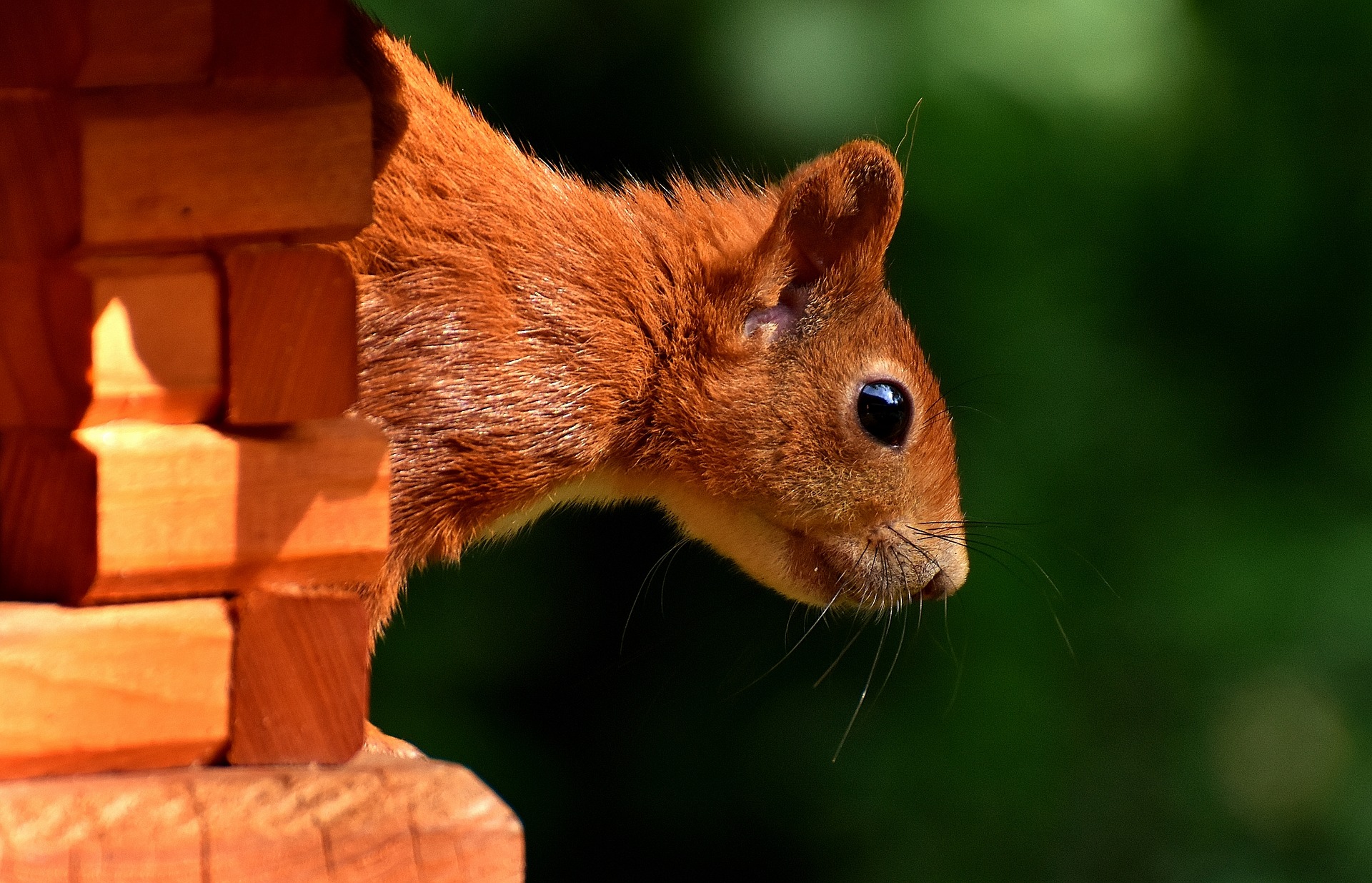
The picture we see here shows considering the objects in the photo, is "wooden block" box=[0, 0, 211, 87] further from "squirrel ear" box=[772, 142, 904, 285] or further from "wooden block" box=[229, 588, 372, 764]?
"squirrel ear" box=[772, 142, 904, 285]

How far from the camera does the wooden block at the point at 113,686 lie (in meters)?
1.35

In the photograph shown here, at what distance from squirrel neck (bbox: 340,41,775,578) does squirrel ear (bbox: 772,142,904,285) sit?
0.58ft

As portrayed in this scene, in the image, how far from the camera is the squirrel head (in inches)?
85.6

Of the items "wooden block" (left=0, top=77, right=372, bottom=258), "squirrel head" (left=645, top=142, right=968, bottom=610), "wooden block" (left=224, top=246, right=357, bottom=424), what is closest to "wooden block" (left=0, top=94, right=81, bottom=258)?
"wooden block" (left=0, top=77, right=372, bottom=258)

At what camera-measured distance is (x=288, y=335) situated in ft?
4.77

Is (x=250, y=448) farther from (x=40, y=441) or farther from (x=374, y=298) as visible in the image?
(x=374, y=298)

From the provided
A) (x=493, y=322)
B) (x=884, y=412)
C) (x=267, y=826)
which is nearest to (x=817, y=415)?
(x=884, y=412)

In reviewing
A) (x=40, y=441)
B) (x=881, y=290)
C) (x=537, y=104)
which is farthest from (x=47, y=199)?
(x=537, y=104)

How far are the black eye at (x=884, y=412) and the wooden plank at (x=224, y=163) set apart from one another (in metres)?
0.99

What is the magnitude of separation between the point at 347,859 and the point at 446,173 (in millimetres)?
856

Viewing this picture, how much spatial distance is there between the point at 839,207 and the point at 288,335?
3.15 feet

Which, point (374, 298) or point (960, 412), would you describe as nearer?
point (374, 298)

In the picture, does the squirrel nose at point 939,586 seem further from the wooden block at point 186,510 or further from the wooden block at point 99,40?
the wooden block at point 99,40

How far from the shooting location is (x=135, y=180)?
1.39 meters
